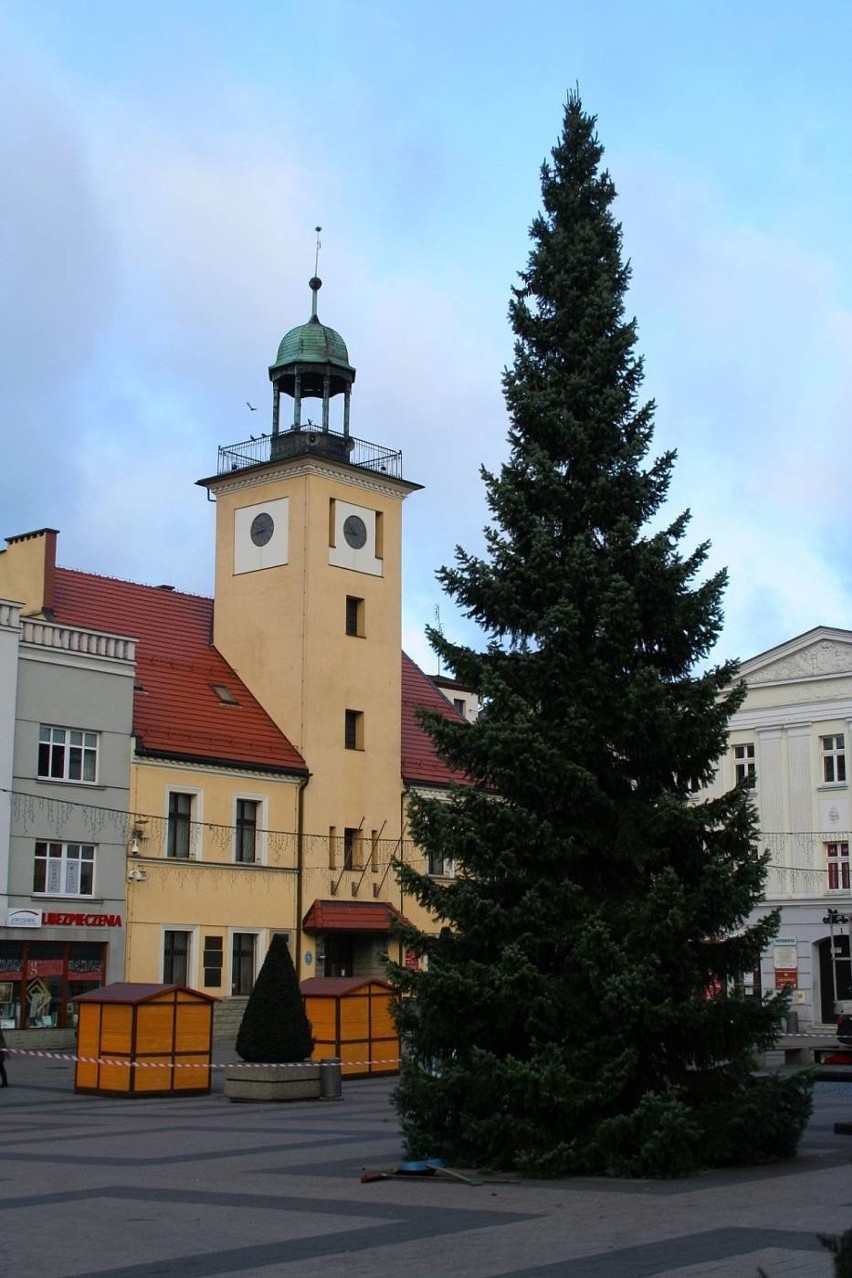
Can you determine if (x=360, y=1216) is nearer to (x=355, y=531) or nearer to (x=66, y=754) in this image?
(x=66, y=754)

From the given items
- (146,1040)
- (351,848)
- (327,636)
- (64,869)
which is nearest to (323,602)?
(327,636)

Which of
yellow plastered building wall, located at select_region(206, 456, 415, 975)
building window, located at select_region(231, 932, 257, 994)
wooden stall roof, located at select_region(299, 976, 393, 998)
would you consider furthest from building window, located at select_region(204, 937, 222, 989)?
wooden stall roof, located at select_region(299, 976, 393, 998)

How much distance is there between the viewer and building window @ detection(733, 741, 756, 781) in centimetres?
5388

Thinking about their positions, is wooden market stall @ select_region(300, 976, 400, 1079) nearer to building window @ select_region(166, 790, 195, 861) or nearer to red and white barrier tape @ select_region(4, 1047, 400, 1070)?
red and white barrier tape @ select_region(4, 1047, 400, 1070)

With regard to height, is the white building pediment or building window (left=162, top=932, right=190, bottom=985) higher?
the white building pediment

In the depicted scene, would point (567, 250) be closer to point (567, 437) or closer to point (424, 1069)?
point (567, 437)

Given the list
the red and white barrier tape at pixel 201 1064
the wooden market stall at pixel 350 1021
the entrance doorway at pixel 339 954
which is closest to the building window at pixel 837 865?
the entrance doorway at pixel 339 954

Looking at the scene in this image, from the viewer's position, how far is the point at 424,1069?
645 inches

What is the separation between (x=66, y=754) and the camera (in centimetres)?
4003

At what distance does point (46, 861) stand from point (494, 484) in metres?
24.8

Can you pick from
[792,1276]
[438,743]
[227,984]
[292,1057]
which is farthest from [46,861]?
[792,1276]

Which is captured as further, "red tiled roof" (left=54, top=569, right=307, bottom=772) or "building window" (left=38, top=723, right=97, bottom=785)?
"red tiled roof" (left=54, top=569, right=307, bottom=772)

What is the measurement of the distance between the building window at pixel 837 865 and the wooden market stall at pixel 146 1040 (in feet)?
93.5

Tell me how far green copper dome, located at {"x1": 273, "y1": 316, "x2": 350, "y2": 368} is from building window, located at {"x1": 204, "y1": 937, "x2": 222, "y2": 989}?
18303 mm
